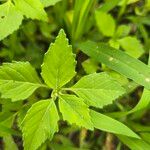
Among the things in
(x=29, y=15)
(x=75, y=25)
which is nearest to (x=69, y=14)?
(x=75, y=25)

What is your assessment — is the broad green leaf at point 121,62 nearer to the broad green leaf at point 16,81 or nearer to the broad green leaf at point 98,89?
the broad green leaf at point 98,89

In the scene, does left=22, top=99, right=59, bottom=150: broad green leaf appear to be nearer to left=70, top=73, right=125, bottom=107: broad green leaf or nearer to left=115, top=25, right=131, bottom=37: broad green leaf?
left=70, top=73, right=125, bottom=107: broad green leaf

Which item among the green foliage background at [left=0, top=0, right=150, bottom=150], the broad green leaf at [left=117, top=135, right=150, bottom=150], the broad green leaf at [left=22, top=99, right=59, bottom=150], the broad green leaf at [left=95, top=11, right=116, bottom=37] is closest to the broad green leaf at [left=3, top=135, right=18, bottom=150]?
the green foliage background at [left=0, top=0, right=150, bottom=150]

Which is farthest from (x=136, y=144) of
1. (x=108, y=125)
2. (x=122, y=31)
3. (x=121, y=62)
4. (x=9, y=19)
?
(x=9, y=19)

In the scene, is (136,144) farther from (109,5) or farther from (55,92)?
(109,5)

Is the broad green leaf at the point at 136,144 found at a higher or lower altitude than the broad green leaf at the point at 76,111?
lower

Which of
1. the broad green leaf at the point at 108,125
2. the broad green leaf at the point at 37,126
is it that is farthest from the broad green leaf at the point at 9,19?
the broad green leaf at the point at 108,125
